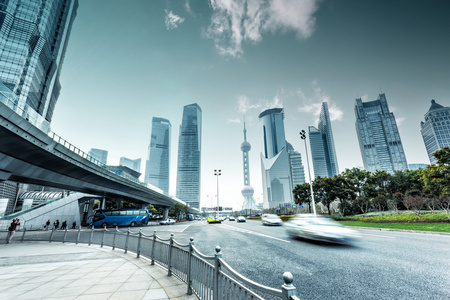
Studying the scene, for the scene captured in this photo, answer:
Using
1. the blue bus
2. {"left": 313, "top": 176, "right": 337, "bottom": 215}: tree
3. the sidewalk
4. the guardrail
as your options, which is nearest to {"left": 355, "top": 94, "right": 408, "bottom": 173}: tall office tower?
{"left": 313, "top": 176, "right": 337, "bottom": 215}: tree

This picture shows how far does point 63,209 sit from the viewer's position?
1357 inches

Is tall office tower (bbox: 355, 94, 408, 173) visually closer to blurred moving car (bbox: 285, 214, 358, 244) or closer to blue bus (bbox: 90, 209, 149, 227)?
blue bus (bbox: 90, 209, 149, 227)

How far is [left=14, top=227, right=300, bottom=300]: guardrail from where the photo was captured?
7.02ft

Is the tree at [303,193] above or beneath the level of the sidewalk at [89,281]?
above

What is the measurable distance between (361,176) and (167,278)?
148 feet

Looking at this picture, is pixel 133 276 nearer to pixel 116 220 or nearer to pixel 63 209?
pixel 116 220

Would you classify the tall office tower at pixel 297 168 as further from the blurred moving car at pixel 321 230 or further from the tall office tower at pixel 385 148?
the blurred moving car at pixel 321 230

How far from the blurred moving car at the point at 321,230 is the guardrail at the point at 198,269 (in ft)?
20.7

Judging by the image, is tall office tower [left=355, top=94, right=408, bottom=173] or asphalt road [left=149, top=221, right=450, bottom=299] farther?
tall office tower [left=355, top=94, right=408, bottom=173]

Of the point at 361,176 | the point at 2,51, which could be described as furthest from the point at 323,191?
the point at 2,51

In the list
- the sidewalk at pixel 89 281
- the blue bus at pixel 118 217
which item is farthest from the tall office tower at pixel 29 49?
the sidewalk at pixel 89 281

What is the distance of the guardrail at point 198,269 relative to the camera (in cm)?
214

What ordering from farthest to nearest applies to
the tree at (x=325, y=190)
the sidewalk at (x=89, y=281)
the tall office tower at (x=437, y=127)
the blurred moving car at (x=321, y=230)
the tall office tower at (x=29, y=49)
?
the tall office tower at (x=437, y=127) < the tall office tower at (x=29, y=49) < the tree at (x=325, y=190) < the blurred moving car at (x=321, y=230) < the sidewalk at (x=89, y=281)

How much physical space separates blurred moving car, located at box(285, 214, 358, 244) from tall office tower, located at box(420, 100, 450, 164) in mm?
211035
